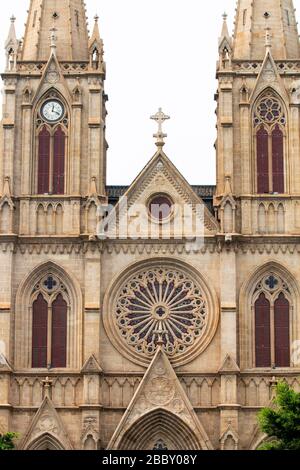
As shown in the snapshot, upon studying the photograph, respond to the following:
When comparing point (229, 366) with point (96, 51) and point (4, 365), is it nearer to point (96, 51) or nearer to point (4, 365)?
point (4, 365)

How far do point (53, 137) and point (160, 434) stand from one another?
14.8 m

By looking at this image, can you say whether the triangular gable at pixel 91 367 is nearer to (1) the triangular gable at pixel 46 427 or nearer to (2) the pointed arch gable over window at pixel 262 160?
(1) the triangular gable at pixel 46 427

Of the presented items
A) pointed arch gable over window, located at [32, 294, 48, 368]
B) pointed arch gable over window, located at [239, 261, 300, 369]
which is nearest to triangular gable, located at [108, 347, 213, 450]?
pointed arch gable over window, located at [239, 261, 300, 369]

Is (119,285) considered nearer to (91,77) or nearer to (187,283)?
(187,283)

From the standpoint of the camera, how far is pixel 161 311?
58.9m

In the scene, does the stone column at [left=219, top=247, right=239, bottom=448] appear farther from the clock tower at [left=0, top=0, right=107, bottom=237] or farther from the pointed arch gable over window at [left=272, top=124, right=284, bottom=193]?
the clock tower at [left=0, top=0, right=107, bottom=237]

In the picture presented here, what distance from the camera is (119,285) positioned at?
194 ft

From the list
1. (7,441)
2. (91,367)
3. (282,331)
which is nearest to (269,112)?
(282,331)

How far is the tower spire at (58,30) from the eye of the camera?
2457 inches

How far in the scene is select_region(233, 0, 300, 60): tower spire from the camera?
6212cm
